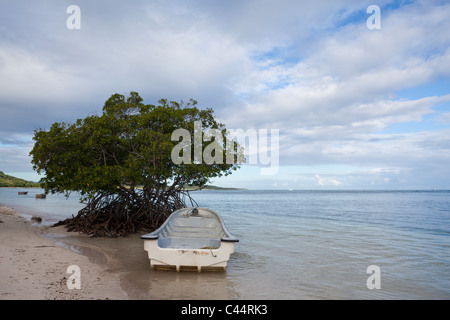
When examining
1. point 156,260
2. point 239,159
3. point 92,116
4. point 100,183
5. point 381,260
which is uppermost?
point 92,116

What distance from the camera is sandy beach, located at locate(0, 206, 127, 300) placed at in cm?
604

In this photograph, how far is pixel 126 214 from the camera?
16234 millimetres

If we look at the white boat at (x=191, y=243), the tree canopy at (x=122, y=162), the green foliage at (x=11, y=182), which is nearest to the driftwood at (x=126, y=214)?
the tree canopy at (x=122, y=162)

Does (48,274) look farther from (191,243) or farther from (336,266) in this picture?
(336,266)

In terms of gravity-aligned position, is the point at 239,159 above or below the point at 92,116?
below

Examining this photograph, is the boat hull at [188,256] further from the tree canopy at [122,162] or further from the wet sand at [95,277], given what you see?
the tree canopy at [122,162]

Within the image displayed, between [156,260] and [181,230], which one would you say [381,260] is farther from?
[156,260]

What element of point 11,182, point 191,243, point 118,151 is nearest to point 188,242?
point 191,243

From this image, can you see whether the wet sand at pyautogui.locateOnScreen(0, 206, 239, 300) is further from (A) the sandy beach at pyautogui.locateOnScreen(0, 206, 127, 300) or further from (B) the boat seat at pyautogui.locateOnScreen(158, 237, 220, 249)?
(B) the boat seat at pyautogui.locateOnScreen(158, 237, 220, 249)

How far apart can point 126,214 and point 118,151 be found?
11.9 feet

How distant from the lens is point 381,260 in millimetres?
11000

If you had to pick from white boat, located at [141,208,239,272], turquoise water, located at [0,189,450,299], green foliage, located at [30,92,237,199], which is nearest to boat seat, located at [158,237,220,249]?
white boat, located at [141,208,239,272]
